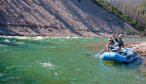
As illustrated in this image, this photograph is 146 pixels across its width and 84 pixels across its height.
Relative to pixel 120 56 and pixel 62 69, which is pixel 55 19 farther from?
pixel 62 69

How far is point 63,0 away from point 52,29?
1227 cm

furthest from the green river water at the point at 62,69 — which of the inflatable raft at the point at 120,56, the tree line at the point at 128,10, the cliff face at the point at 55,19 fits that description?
the tree line at the point at 128,10

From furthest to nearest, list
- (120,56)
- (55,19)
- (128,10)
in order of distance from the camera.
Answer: (128,10) → (55,19) → (120,56)

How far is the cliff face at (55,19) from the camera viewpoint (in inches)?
2210

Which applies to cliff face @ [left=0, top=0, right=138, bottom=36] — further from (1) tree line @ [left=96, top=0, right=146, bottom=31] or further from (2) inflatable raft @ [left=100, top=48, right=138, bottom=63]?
(2) inflatable raft @ [left=100, top=48, right=138, bottom=63]

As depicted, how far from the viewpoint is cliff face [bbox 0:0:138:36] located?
5612cm

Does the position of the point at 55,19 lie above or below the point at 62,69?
below

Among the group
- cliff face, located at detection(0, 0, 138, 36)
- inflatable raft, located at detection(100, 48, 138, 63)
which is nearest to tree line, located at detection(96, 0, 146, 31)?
cliff face, located at detection(0, 0, 138, 36)

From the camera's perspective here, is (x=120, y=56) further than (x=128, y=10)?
→ No

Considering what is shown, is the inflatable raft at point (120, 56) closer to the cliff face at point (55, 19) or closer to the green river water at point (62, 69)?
the green river water at point (62, 69)

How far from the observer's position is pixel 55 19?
62.3 metres

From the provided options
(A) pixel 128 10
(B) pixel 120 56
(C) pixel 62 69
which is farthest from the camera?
(A) pixel 128 10

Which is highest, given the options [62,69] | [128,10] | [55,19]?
[62,69]

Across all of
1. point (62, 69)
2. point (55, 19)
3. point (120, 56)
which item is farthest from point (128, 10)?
point (62, 69)
